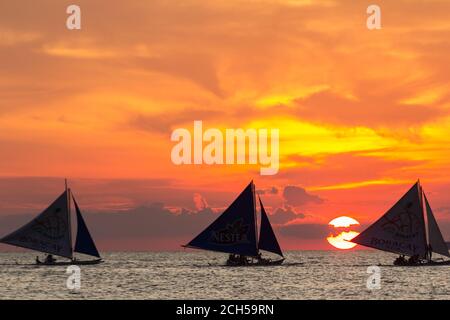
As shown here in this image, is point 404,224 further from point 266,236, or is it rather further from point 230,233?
point 230,233

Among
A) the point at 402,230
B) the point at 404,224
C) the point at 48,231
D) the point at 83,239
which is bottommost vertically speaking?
the point at 83,239

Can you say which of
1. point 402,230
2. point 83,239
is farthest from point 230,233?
point 83,239

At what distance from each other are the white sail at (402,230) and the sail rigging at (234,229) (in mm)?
11730

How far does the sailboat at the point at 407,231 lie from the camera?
85.5 m

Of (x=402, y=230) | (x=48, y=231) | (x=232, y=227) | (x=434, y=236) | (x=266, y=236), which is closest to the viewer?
(x=402, y=230)

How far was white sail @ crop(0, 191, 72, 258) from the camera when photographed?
3728 inches

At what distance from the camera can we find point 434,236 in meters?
87.9

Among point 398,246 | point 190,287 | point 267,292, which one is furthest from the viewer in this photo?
point 398,246

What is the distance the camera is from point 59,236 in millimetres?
95062

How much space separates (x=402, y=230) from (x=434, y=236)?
449cm

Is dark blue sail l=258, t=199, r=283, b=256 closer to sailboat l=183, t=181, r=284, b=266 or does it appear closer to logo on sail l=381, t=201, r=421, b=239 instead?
sailboat l=183, t=181, r=284, b=266
